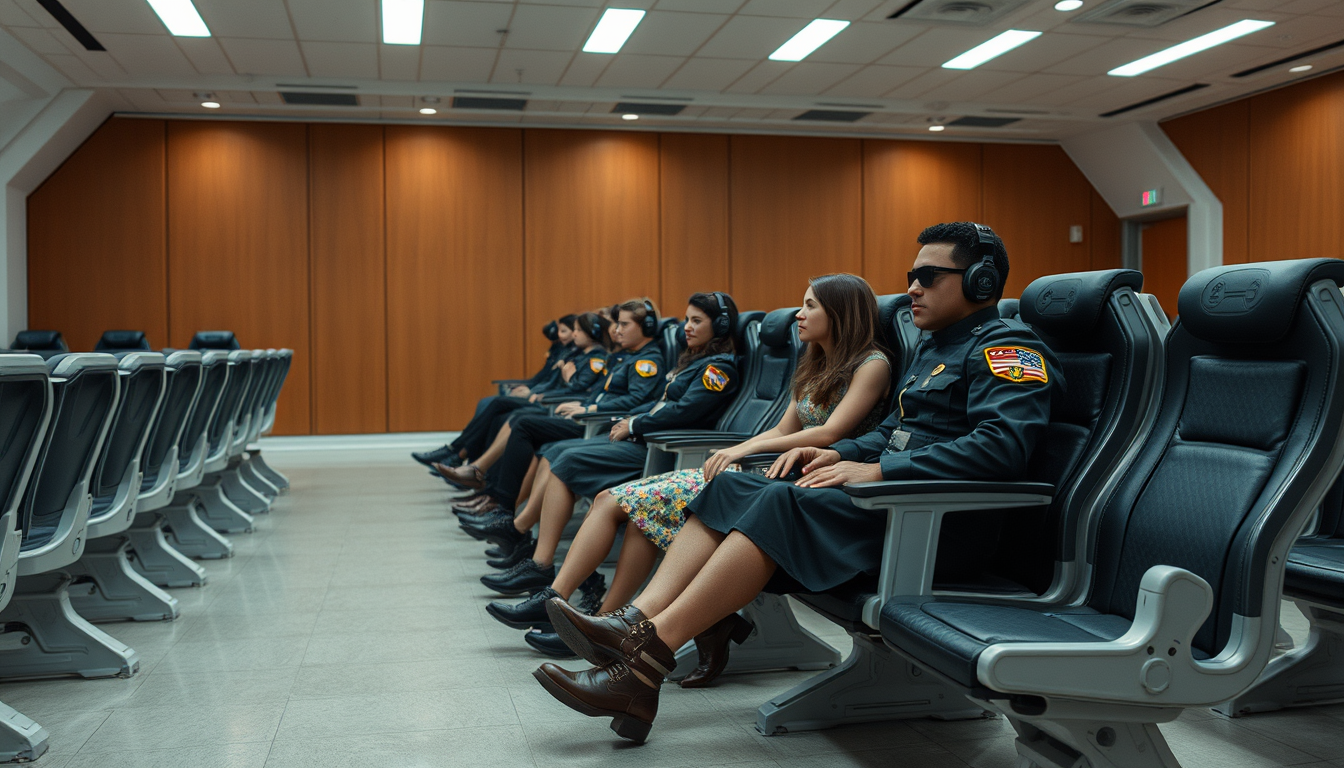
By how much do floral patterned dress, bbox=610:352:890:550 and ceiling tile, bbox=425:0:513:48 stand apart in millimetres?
5152

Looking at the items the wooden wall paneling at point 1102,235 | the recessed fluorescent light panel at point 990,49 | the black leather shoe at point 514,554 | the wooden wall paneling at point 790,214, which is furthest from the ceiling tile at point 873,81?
the black leather shoe at point 514,554

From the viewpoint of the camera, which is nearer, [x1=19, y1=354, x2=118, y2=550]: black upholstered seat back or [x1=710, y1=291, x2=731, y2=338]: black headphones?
[x1=19, y1=354, x2=118, y2=550]: black upholstered seat back

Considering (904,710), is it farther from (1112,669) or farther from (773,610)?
(1112,669)

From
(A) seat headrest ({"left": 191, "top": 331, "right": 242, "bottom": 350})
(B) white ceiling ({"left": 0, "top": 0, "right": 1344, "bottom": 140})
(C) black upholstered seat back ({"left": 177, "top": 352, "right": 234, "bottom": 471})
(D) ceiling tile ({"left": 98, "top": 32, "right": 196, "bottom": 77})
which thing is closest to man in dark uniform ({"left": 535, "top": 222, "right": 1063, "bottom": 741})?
(C) black upholstered seat back ({"left": 177, "top": 352, "right": 234, "bottom": 471})

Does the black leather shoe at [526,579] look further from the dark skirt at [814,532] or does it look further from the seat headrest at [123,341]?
the seat headrest at [123,341]

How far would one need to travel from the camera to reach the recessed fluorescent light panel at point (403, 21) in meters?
6.79

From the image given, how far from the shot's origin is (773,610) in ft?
8.91

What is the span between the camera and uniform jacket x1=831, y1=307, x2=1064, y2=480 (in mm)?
1888

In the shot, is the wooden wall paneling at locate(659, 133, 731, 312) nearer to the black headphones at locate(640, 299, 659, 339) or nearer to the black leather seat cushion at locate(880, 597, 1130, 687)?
the black headphones at locate(640, 299, 659, 339)

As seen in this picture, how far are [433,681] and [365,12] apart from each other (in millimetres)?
5542

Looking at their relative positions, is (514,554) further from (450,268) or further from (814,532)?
(450,268)

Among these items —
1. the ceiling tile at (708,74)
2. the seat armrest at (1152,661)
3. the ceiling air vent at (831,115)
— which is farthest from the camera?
the ceiling air vent at (831,115)

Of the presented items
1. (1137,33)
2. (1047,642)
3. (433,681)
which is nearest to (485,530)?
(433,681)

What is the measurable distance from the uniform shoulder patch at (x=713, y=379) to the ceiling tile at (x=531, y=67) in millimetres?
5048
